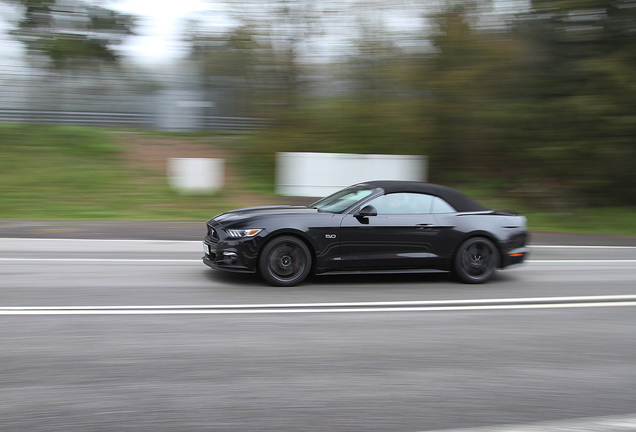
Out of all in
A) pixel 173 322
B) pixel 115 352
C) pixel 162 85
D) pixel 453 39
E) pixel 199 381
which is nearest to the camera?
pixel 199 381

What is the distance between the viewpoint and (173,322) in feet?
17.2

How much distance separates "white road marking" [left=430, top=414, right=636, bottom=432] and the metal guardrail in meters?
16.5

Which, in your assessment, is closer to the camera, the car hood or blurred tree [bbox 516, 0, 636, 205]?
the car hood

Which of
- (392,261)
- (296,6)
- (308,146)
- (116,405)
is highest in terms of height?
(296,6)

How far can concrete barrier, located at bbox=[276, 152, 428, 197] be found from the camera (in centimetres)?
1642

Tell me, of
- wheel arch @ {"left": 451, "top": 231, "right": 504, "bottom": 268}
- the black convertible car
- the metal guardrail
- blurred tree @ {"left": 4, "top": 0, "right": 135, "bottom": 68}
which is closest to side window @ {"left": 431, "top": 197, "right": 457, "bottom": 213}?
the black convertible car

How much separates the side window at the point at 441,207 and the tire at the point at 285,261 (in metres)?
→ 1.78

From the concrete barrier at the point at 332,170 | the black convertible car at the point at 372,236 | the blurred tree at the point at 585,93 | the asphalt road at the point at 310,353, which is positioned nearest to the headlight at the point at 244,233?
the black convertible car at the point at 372,236

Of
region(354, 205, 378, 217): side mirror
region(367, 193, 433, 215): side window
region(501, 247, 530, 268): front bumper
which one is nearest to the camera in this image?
region(354, 205, 378, 217): side mirror

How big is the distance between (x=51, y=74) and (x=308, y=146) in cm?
1084

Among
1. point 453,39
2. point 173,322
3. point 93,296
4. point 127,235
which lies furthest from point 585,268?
point 453,39

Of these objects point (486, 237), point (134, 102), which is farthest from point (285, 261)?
point (134, 102)

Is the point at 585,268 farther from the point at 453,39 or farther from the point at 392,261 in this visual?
the point at 453,39

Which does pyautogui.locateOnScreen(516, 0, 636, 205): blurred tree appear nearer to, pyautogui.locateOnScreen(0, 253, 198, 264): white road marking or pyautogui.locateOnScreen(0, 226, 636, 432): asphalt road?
pyautogui.locateOnScreen(0, 226, 636, 432): asphalt road
